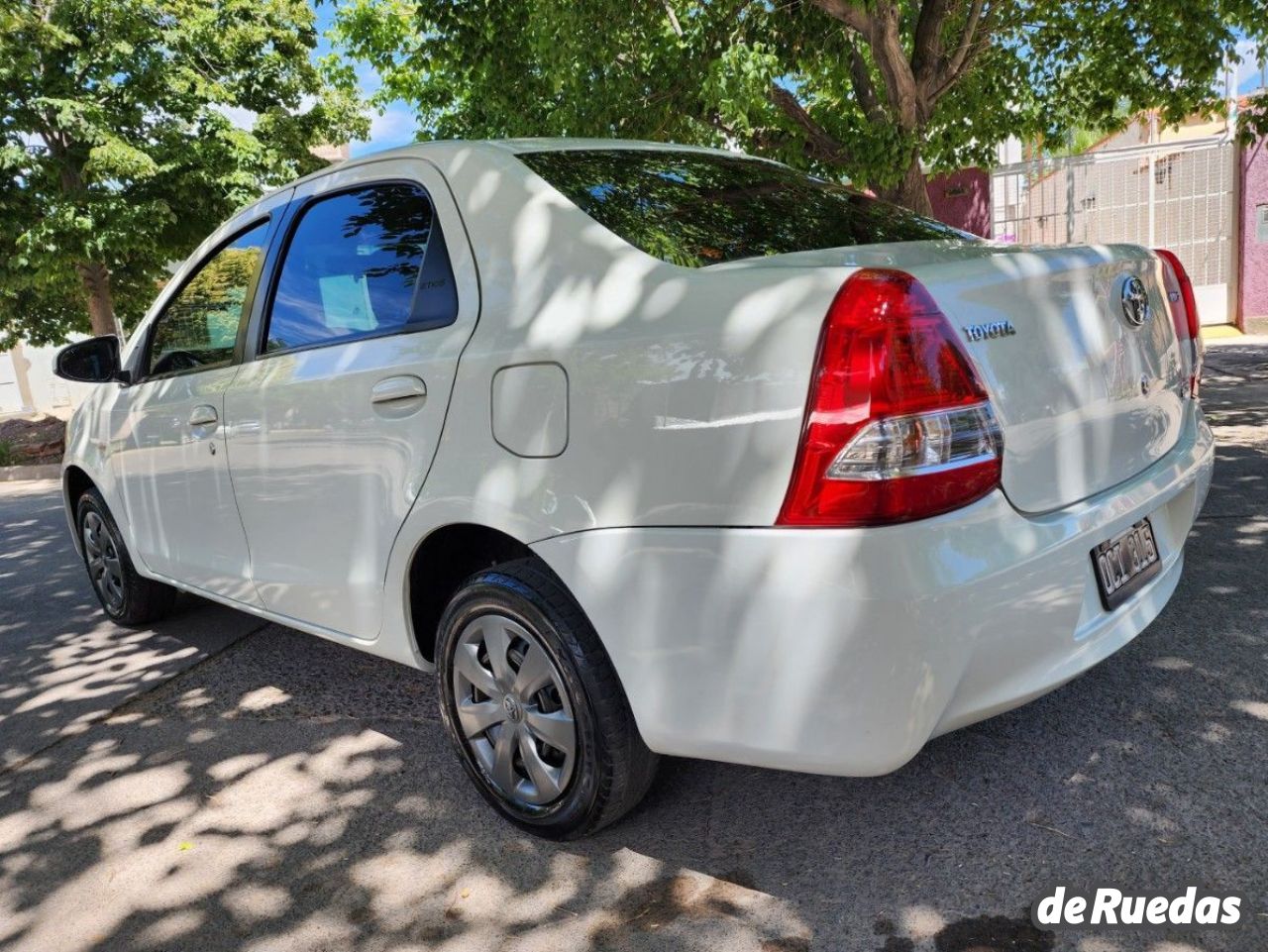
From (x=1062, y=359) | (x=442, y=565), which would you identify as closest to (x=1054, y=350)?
(x=1062, y=359)

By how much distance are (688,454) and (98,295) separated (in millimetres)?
14105

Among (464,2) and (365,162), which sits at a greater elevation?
(464,2)

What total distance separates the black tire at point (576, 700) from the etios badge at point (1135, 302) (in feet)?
4.81

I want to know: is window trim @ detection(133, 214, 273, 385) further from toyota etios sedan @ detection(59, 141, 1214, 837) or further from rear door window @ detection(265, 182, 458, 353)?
rear door window @ detection(265, 182, 458, 353)

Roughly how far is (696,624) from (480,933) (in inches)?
34.5

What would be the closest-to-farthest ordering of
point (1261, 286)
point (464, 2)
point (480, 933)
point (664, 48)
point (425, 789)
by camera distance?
point (480, 933), point (425, 789), point (664, 48), point (464, 2), point (1261, 286)

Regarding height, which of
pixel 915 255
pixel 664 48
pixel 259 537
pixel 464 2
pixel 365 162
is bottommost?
pixel 259 537

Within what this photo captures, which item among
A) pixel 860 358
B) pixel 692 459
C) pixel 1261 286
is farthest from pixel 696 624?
pixel 1261 286

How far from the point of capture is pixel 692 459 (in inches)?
78.7

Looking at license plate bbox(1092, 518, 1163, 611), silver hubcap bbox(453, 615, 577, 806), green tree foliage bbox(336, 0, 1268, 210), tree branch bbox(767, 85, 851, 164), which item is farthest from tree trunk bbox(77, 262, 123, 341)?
license plate bbox(1092, 518, 1163, 611)

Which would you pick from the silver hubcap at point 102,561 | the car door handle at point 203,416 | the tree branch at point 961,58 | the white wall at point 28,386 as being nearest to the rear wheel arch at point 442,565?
the car door handle at point 203,416

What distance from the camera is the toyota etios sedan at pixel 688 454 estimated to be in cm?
189

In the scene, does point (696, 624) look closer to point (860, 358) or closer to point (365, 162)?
point (860, 358)

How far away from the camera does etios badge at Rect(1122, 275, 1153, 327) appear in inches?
94.1
